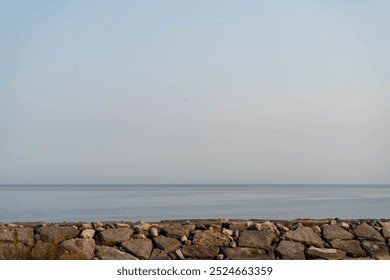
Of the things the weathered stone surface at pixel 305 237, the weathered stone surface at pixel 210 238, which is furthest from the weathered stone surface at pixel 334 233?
the weathered stone surface at pixel 210 238

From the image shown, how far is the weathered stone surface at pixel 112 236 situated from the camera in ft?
24.9

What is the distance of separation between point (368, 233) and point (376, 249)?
0.20 meters

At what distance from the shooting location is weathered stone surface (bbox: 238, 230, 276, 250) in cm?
762

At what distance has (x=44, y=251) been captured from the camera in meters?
7.51

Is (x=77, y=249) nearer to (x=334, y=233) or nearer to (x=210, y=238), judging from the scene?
(x=210, y=238)

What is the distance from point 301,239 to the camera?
7668 millimetres

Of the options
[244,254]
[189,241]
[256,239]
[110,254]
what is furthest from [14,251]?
[256,239]

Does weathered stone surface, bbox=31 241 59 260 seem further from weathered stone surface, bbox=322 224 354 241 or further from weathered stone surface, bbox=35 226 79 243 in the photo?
weathered stone surface, bbox=322 224 354 241

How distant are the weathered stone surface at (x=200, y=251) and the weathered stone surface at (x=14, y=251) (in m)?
1.75

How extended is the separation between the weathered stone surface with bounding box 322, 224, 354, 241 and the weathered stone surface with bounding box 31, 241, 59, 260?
3011mm

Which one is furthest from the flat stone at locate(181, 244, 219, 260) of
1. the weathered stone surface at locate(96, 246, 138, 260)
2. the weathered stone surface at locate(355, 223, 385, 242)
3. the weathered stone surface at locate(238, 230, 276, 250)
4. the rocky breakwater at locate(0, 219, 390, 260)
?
the weathered stone surface at locate(355, 223, 385, 242)
